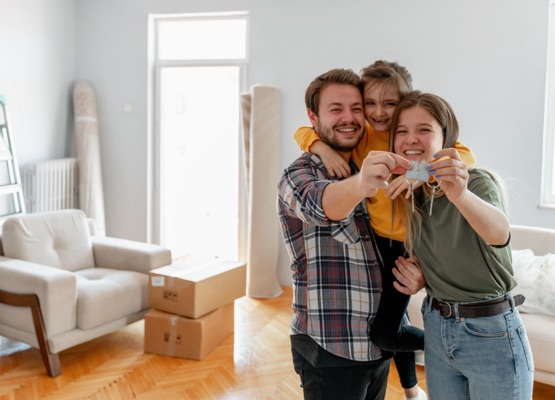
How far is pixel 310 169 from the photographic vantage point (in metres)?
1.47

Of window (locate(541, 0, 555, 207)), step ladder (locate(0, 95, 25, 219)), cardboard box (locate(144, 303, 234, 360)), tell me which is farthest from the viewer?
step ladder (locate(0, 95, 25, 219))

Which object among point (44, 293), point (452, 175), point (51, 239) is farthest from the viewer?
point (51, 239)

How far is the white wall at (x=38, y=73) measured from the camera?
16.8 ft

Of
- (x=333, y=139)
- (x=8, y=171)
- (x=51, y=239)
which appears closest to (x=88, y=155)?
(x=8, y=171)

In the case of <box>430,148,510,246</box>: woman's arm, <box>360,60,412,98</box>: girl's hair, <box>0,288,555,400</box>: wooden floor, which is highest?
<box>360,60,412,98</box>: girl's hair

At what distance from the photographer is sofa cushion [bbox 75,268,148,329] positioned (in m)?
3.35

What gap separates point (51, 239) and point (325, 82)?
9.61 ft

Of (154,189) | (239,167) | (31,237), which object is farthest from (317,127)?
(154,189)

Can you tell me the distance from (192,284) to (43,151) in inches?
120

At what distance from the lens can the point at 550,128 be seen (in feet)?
15.3

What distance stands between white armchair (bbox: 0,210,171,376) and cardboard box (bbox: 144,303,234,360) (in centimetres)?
25

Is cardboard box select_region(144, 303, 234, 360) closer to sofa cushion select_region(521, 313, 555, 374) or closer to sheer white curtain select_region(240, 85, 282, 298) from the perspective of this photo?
sheer white curtain select_region(240, 85, 282, 298)

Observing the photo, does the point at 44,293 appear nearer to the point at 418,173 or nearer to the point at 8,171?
the point at 8,171

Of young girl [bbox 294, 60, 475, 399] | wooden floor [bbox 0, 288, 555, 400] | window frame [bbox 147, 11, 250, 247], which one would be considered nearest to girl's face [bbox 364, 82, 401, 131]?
young girl [bbox 294, 60, 475, 399]
